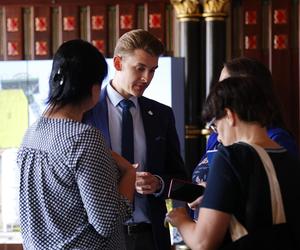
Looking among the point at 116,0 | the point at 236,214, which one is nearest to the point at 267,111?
the point at 236,214

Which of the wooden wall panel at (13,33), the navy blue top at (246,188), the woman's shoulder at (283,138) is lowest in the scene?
the navy blue top at (246,188)

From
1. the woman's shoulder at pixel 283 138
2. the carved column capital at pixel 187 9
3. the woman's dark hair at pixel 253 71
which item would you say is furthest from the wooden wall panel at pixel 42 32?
the woman's shoulder at pixel 283 138

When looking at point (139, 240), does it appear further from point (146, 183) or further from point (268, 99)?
point (268, 99)

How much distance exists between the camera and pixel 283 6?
462 cm

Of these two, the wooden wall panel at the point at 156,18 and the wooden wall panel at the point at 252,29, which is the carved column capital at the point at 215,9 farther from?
the wooden wall panel at the point at 156,18

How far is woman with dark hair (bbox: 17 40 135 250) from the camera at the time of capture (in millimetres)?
1701

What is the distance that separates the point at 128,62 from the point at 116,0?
7.69 feet

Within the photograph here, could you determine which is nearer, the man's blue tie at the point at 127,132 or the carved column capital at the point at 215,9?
the man's blue tie at the point at 127,132

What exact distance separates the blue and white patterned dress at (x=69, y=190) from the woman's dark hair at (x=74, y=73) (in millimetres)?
69

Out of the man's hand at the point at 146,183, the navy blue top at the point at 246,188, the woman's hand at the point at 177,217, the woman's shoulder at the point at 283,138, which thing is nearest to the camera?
the navy blue top at the point at 246,188

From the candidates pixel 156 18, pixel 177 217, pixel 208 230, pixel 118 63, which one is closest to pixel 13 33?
pixel 156 18

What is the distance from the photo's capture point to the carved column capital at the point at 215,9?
446 cm

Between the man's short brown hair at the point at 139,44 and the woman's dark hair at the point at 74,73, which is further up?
the man's short brown hair at the point at 139,44

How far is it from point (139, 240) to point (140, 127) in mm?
435
